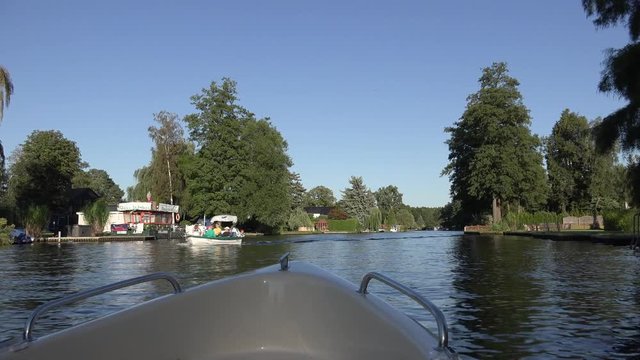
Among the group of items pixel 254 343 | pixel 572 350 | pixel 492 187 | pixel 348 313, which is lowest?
pixel 572 350

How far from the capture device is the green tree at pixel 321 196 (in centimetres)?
14700

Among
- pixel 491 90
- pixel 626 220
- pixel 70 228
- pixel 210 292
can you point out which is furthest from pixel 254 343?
pixel 491 90

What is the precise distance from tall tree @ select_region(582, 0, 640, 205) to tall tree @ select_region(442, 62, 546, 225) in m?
39.8

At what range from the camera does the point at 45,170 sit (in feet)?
209

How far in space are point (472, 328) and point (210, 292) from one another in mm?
5152

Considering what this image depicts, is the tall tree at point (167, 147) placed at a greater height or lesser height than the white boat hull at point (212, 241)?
greater

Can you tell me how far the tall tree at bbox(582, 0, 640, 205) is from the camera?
1825 centimetres

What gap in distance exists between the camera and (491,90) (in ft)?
201

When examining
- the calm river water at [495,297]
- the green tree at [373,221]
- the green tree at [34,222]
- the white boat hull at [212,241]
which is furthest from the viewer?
the green tree at [373,221]

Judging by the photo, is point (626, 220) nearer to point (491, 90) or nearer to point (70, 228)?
point (491, 90)

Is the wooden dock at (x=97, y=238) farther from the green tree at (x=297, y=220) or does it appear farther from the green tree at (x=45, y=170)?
the green tree at (x=297, y=220)

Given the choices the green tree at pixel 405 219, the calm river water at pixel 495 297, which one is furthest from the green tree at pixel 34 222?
the green tree at pixel 405 219

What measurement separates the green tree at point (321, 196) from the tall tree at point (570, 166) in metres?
79.8

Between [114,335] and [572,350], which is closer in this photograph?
[114,335]
